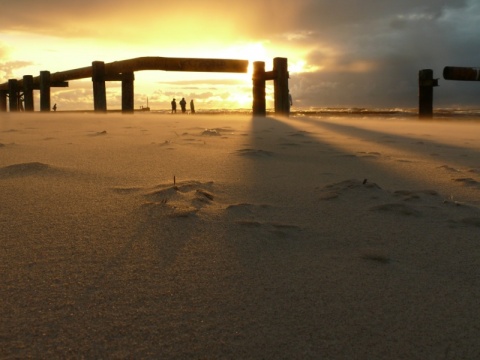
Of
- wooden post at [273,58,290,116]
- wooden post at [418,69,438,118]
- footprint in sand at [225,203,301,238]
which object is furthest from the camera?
wooden post at [418,69,438,118]

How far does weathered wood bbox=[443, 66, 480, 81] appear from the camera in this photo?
31.6ft

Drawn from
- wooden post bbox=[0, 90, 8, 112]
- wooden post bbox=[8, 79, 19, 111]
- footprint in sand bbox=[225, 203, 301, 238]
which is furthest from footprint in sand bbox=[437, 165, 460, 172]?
wooden post bbox=[0, 90, 8, 112]

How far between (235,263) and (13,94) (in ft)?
59.0

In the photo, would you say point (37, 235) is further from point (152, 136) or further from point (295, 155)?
point (152, 136)

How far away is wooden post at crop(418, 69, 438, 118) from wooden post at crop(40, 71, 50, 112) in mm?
9710

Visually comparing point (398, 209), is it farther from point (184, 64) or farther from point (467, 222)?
point (184, 64)

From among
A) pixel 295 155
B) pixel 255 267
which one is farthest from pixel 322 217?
pixel 295 155

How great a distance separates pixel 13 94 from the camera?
16938 millimetres

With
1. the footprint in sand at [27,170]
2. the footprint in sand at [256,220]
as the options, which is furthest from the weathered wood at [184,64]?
the footprint in sand at [256,220]

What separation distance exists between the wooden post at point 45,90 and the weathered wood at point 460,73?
1017 centimetres

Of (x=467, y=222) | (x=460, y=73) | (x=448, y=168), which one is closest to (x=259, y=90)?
(x=460, y=73)

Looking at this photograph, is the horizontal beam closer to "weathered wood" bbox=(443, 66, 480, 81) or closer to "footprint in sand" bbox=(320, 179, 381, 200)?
"weathered wood" bbox=(443, 66, 480, 81)

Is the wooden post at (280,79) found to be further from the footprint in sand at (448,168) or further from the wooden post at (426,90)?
the footprint in sand at (448,168)

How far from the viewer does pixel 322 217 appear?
5.59 ft
